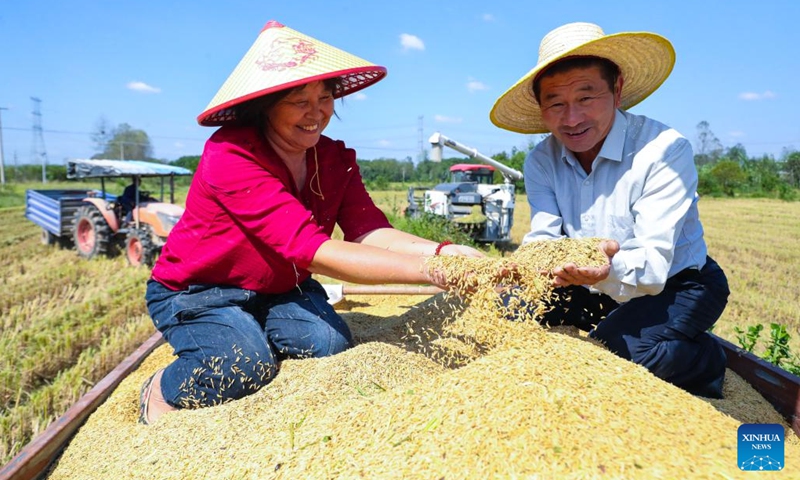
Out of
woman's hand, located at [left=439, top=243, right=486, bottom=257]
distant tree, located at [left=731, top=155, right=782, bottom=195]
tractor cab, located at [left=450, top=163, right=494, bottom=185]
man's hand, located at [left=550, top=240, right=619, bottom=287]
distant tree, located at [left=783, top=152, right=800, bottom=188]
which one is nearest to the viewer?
man's hand, located at [left=550, top=240, right=619, bottom=287]

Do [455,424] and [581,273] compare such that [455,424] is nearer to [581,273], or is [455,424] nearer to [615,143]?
[581,273]

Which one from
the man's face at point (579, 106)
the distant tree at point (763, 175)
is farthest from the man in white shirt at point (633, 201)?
the distant tree at point (763, 175)

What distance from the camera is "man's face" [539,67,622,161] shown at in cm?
229

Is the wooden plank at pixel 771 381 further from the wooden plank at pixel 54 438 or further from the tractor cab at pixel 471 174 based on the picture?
the tractor cab at pixel 471 174

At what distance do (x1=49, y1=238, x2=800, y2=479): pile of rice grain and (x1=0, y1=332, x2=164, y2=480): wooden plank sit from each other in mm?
47

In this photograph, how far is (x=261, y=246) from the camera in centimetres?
237

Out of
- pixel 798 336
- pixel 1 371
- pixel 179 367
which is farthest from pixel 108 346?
pixel 798 336

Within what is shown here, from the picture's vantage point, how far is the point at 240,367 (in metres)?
2.19

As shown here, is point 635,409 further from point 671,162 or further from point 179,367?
point 179,367

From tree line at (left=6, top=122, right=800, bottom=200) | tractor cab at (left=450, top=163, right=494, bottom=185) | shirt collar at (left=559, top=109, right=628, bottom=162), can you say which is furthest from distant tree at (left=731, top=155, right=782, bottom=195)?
shirt collar at (left=559, top=109, right=628, bottom=162)

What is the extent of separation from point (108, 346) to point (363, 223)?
2357mm

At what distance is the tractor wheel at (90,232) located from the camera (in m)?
7.55

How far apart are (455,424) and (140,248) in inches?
259

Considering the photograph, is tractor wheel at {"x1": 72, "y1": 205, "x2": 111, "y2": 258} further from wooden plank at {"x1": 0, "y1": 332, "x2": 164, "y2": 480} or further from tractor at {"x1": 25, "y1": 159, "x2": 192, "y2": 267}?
wooden plank at {"x1": 0, "y1": 332, "x2": 164, "y2": 480}
